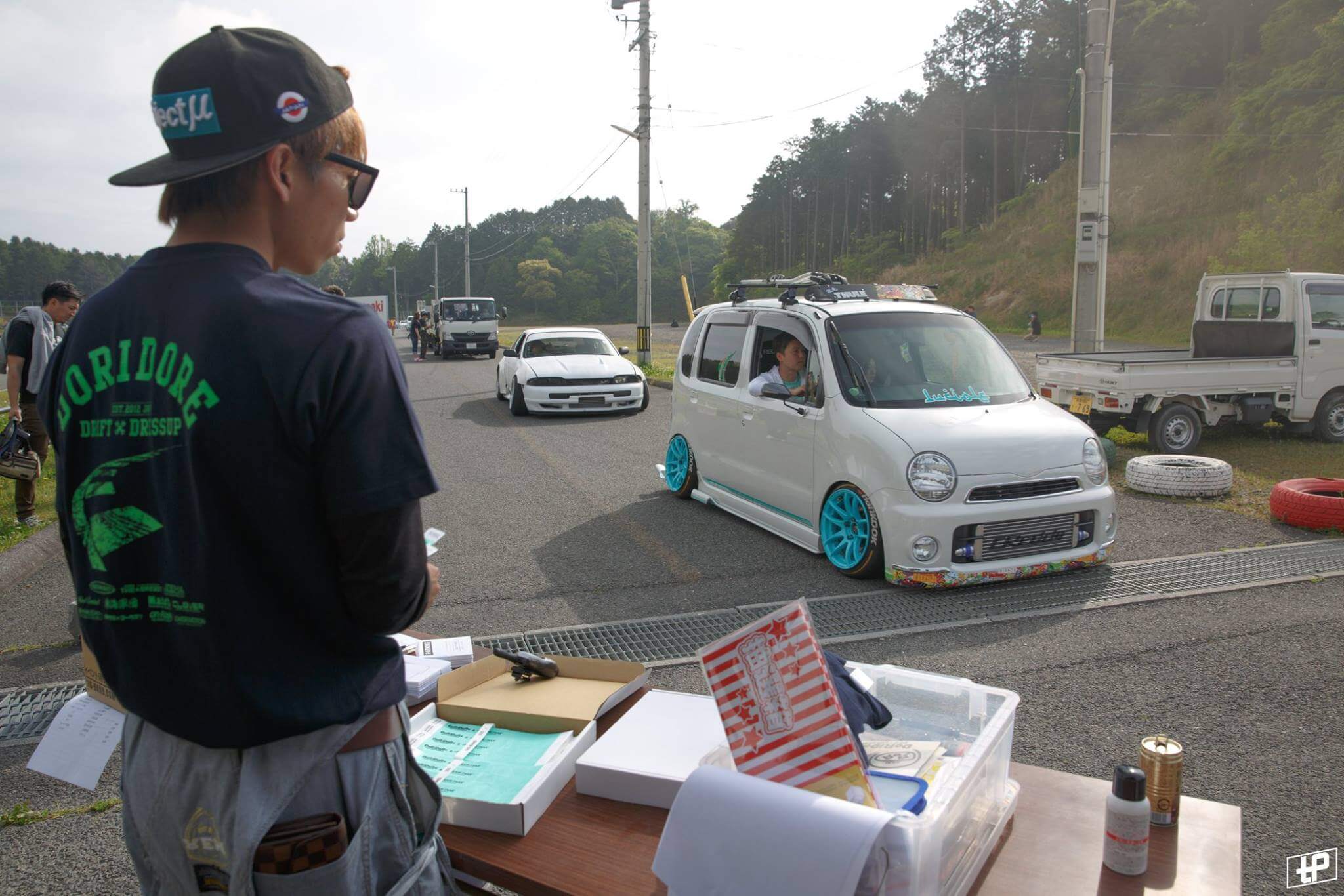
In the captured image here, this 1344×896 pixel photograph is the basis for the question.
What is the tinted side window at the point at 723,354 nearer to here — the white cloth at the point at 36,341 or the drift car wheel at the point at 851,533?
the drift car wheel at the point at 851,533

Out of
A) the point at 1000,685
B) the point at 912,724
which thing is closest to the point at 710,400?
the point at 1000,685

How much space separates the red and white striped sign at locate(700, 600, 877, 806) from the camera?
1623 mm

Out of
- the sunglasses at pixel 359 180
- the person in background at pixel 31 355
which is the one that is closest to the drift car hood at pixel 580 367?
the person in background at pixel 31 355

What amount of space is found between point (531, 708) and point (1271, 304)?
1329 centimetres

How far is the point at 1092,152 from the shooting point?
12664mm

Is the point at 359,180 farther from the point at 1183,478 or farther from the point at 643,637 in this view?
the point at 1183,478

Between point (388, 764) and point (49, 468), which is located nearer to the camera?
point (388, 764)

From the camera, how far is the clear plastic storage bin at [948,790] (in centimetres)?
151

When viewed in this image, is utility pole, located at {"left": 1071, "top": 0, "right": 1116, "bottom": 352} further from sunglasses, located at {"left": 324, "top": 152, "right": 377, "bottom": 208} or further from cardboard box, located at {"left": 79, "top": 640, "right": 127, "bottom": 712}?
cardboard box, located at {"left": 79, "top": 640, "right": 127, "bottom": 712}

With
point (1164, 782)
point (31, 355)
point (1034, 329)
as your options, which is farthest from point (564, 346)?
point (1034, 329)

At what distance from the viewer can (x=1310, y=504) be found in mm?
7738

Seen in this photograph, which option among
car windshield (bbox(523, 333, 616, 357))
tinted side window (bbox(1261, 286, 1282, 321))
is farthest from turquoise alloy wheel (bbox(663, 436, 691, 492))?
tinted side window (bbox(1261, 286, 1282, 321))

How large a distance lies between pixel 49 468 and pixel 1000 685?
11.4 meters

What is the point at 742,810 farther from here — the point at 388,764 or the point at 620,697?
the point at 620,697
